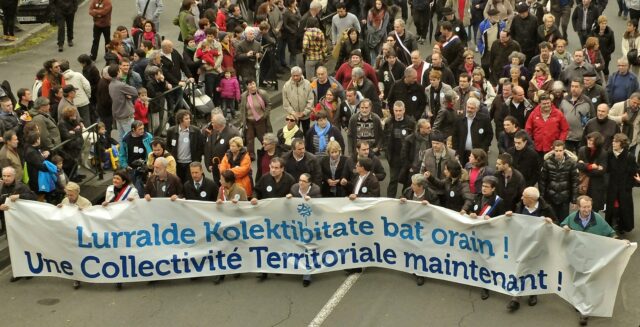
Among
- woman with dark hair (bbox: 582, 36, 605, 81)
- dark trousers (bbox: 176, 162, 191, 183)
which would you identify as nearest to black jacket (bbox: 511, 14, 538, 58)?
woman with dark hair (bbox: 582, 36, 605, 81)

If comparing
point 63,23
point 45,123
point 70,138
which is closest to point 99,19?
point 63,23

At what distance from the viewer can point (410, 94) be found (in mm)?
17156

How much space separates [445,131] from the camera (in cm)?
1602

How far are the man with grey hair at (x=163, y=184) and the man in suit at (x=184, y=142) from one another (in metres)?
1.52

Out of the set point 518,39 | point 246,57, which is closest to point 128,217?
point 246,57

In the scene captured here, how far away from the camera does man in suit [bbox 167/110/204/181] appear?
606 inches

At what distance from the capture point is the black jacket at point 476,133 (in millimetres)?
15797

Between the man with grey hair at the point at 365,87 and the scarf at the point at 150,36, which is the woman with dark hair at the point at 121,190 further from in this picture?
the scarf at the point at 150,36

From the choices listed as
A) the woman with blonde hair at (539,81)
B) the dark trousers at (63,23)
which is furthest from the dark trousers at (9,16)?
the woman with blonde hair at (539,81)

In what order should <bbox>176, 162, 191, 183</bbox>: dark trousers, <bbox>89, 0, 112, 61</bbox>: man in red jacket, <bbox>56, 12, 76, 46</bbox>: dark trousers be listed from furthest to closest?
1. <bbox>56, 12, 76, 46</bbox>: dark trousers
2. <bbox>89, 0, 112, 61</bbox>: man in red jacket
3. <bbox>176, 162, 191, 183</bbox>: dark trousers

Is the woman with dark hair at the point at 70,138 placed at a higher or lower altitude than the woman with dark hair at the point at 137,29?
lower

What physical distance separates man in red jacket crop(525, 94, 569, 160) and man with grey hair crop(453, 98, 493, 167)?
27.2 inches

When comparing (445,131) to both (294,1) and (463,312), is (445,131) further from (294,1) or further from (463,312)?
(294,1)

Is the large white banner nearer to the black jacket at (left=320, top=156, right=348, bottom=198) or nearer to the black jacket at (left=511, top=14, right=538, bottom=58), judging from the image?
the black jacket at (left=320, top=156, right=348, bottom=198)
